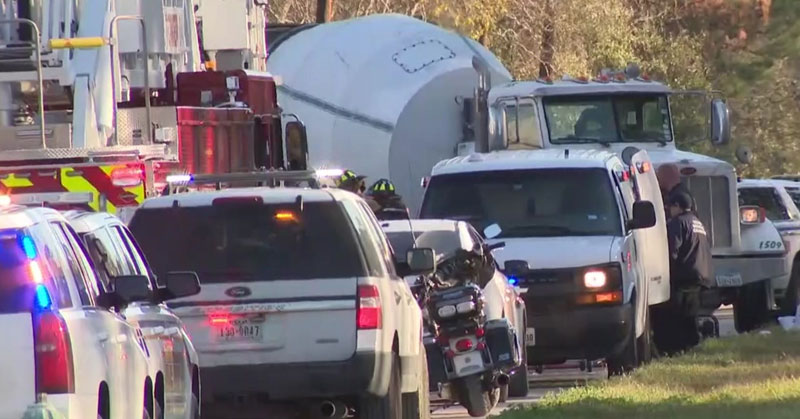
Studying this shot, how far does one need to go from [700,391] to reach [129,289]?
6.40 metres

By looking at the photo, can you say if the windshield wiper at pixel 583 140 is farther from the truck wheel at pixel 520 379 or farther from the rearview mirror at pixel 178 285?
the rearview mirror at pixel 178 285

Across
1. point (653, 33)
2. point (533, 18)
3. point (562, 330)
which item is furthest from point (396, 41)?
point (653, 33)

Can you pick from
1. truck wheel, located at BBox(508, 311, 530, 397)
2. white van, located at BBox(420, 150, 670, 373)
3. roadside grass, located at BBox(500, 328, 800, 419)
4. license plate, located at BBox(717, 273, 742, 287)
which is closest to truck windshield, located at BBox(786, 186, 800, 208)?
license plate, located at BBox(717, 273, 742, 287)

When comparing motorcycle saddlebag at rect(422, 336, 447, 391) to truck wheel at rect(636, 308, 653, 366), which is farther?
truck wheel at rect(636, 308, 653, 366)

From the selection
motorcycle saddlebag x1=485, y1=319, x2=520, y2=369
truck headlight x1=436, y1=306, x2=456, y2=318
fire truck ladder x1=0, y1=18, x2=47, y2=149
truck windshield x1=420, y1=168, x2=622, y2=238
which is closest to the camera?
truck headlight x1=436, y1=306, x2=456, y2=318

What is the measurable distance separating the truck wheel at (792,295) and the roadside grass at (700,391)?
7654 millimetres

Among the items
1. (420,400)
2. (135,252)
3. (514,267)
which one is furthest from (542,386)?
(135,252)

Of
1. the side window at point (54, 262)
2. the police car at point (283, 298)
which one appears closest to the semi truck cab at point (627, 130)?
the police car at point (283, 298)

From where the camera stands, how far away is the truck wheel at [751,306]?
25.2 m

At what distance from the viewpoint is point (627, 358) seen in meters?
18.3

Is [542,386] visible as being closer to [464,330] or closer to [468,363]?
[468,363]

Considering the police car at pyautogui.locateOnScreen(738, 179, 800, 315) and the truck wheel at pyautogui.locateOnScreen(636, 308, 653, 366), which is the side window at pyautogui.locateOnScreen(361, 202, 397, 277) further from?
the police car at pyautogui.locateOnScreen(738, 179, 800, 315)

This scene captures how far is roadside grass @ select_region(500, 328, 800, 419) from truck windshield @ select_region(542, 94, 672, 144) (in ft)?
18.6

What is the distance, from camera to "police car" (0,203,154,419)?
27.7 feet
